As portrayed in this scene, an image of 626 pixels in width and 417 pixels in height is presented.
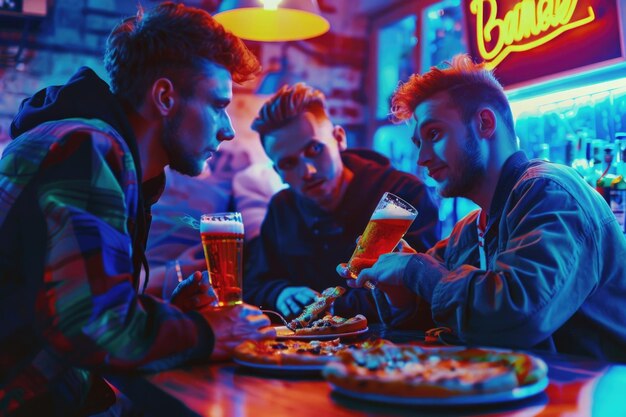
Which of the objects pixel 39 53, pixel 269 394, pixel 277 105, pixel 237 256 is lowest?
pixel 269 394

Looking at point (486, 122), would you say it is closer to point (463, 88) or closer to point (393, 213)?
point (463, 88)

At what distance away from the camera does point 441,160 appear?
2.20 m

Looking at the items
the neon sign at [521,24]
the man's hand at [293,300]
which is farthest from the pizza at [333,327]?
the neon sign at [521,24]

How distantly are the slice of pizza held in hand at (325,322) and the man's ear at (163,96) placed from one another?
73 centimetres

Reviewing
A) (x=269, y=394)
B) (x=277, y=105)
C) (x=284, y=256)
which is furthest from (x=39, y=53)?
(x=269, y=394)

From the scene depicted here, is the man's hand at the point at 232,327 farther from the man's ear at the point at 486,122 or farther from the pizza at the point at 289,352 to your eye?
the man's ear at the point at 486,122

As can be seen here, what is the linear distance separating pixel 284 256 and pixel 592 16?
6.68 ft

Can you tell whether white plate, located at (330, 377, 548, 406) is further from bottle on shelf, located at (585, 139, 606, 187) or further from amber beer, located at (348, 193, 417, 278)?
bottle on shelf, located at (585, 139, 606, 187)

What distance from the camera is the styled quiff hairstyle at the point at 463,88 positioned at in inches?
86.7

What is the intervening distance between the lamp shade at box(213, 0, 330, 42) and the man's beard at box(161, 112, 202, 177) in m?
1.42

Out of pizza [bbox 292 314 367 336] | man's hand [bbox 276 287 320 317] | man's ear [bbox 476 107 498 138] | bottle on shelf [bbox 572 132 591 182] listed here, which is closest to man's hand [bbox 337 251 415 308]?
pizza [bbox 292 314 367 336]

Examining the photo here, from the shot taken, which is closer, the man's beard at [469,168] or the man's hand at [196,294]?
the man's hand at [196,294]

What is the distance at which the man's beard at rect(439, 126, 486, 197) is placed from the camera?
7.00 feet

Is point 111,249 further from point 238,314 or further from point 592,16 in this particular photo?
point 592,16
